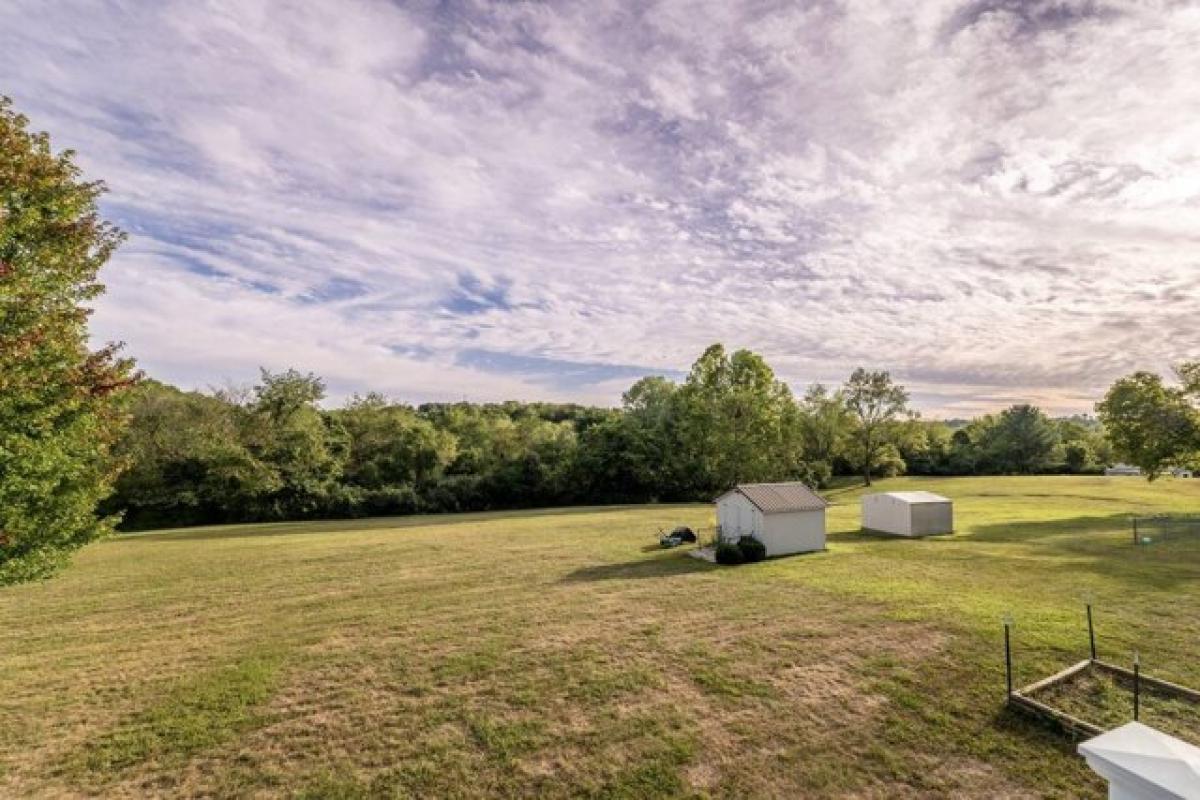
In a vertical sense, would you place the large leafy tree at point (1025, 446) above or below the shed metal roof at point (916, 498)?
above

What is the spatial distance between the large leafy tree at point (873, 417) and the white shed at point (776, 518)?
142 ft

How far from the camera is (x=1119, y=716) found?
10.1 metres

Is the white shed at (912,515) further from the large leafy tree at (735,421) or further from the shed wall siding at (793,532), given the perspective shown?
the large leafy tree at (735,421)

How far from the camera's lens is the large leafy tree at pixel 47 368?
11125mm

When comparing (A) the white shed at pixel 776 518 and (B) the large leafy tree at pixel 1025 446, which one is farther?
(B) the large leafy tree at pixel 1025 446

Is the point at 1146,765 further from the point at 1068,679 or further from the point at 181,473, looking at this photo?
the point at 181,473

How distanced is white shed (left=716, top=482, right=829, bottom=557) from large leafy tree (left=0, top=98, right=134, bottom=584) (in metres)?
22.7

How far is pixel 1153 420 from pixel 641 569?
3613cm

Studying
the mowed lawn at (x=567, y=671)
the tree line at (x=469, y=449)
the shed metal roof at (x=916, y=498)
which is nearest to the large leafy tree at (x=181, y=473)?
the tree line at (x=469, y=449)

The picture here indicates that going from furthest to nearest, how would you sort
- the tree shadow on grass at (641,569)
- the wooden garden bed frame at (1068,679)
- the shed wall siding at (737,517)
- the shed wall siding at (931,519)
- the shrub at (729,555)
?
the shed wall siding at (931,519) < the shed wall siding at (737,517) < the shrub at (729,555) < the tree shadow on grass at (641,569) < the wooden garden bed frame at (1068,679)

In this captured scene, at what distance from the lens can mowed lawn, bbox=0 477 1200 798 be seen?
9.09 meters

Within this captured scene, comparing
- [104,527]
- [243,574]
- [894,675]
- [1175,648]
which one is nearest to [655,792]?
[894,675]

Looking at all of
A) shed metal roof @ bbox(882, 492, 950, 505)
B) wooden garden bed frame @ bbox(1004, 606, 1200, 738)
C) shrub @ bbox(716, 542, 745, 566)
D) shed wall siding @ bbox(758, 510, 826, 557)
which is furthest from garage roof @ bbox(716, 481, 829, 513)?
wooden garden bed frame @ bbox(1004, 606, 1200, 738)

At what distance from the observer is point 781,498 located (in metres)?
26.6
